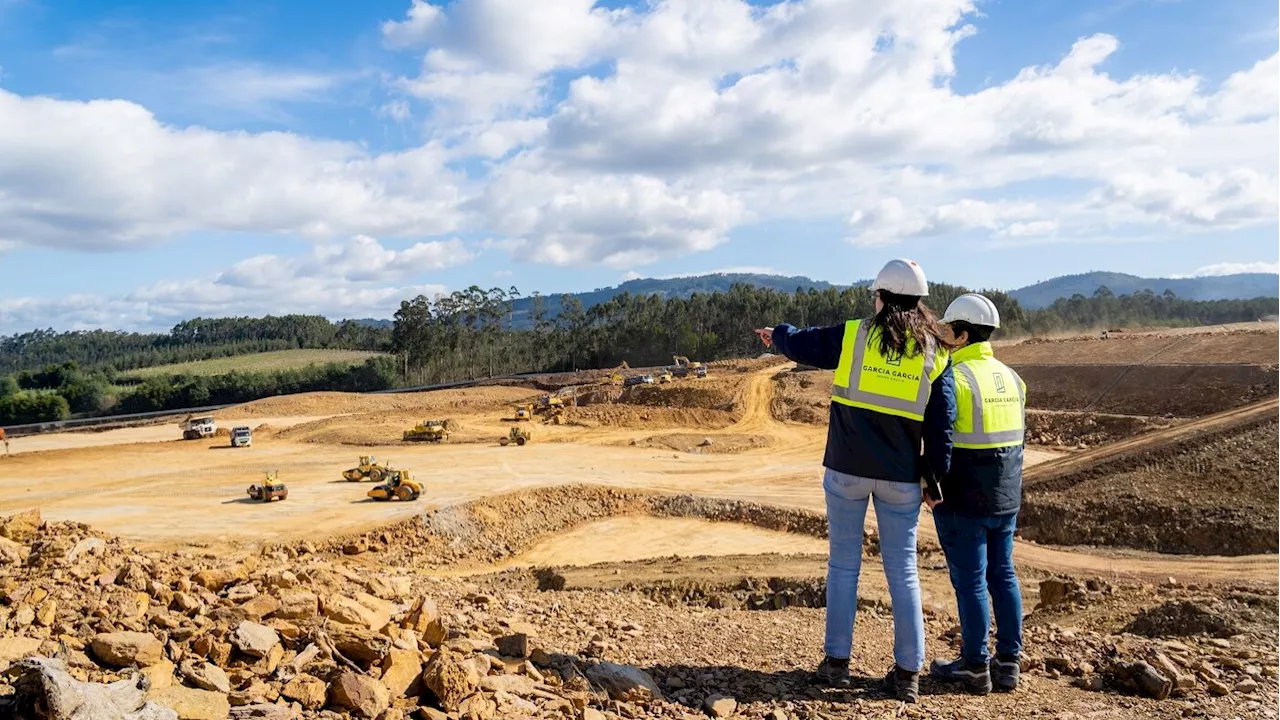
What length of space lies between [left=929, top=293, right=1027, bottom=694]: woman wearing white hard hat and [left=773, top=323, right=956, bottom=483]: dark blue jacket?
0.22m

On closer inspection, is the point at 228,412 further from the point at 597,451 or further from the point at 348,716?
the point at 348,716

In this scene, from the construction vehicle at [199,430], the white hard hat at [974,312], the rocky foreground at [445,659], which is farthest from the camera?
the construction vehicle at [199,430]

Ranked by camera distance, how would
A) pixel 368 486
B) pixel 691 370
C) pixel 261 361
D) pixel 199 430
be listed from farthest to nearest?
pixel 261 361, pixel 691 370, pixel 199 430, pixel 368 486

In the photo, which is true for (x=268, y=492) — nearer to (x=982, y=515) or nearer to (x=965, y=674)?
(x=965, y=674)

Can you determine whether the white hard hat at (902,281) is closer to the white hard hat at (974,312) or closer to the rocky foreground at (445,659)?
the white hard hat at (974,312)

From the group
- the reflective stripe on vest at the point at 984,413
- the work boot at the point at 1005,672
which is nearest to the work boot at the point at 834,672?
the work boot at the point at 1005,672

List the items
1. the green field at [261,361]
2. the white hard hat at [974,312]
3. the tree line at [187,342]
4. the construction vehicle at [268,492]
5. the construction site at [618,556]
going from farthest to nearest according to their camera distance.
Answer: the tree line at [187,342]
the green field at [261,361]
the construction vehicle at [268,492]
the white hard hat at [974,312]
the construction site at [618,556]

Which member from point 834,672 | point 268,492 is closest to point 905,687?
point 834,672

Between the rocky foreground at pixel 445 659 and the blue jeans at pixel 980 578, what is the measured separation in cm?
30

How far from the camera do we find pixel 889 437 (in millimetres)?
4164

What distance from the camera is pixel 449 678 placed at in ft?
12.1

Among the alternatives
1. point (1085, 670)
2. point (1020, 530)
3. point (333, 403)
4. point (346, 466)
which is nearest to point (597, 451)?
point (346, 466)

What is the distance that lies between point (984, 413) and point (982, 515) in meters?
0.58

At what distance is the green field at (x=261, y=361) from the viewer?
3853 inches
